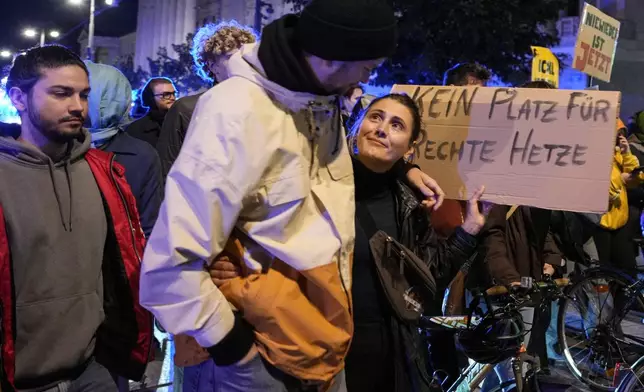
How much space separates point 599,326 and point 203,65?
147 inches

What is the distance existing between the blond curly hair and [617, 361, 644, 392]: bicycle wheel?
3252mm

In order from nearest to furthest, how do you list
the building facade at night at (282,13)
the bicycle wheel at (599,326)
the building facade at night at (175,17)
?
the bicycle wheel at (599,326)
the building facade at night at (282,13)
the building facade at night at (175,17)

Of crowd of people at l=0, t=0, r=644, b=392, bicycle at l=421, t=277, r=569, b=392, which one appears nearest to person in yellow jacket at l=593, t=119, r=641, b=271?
bicycle at l=421, t=277, r=569, b=392

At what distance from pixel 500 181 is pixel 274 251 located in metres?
1.75

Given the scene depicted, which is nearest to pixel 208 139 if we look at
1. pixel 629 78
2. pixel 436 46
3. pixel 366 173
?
pixel 366 173

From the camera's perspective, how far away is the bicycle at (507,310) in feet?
11.3

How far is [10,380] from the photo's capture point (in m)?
2.15

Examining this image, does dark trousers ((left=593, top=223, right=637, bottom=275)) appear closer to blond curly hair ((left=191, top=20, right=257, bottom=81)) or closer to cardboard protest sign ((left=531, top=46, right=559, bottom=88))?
cardboard protest sign ((left=531, top=46, right=559, bottom=88))

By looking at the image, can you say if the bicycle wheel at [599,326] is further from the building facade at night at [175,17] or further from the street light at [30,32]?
the street light at [30,32]

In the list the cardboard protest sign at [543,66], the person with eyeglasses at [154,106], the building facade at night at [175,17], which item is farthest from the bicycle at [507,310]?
the building facade at night at [175,17]

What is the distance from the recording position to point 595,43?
709cm

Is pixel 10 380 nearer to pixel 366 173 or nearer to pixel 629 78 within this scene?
pixel 366 173

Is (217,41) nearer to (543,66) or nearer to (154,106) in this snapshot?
(154,106)

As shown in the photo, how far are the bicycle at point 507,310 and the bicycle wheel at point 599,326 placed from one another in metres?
1.36
